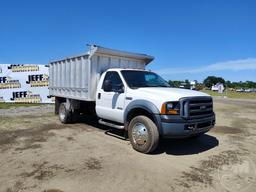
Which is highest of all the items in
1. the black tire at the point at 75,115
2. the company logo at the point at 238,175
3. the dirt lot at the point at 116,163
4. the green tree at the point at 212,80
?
the green tree at the point at 212,80

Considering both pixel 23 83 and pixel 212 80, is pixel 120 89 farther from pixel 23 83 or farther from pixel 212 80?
pixel 212 80

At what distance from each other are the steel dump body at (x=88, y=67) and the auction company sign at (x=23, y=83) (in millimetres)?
11076

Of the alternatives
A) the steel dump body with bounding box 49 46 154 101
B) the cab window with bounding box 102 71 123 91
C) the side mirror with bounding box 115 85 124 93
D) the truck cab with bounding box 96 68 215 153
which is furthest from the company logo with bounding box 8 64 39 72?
the side mirror with bounding box 115 85 124 93

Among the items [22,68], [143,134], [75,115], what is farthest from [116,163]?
[22,68]

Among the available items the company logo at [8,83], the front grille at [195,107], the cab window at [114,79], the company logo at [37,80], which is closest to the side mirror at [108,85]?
the cab window at [114,79]

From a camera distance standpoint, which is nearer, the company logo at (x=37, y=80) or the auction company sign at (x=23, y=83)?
the auction company sign at (x=23, y=83)

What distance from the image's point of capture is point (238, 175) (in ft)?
16.6

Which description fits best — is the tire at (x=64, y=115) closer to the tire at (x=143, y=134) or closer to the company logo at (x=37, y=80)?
the tire at (x=143, y=134)

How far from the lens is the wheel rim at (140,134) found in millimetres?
6334

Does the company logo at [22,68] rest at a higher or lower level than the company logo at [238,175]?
higher

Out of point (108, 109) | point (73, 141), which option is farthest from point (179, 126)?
point (73, 141)

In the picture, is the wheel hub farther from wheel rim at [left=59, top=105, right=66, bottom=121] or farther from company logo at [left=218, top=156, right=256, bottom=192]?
company logo at [left=218, top=156, right=256, bottom=192]

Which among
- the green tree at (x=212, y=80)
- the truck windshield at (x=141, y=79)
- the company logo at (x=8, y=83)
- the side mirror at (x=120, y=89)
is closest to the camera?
the side mirror at (x=120, y=89)

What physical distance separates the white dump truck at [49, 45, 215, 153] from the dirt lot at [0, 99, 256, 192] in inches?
23.7
